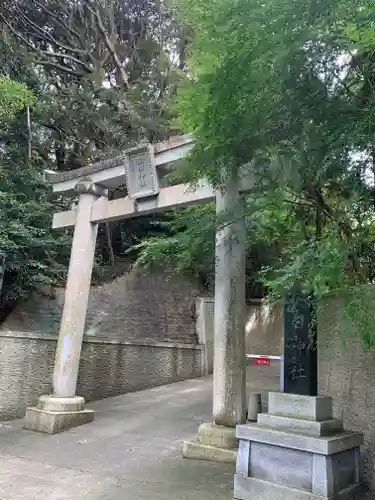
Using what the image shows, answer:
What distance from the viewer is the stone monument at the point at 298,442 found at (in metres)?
3.78

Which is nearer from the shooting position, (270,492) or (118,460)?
(270,492)

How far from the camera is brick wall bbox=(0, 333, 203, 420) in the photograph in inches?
325

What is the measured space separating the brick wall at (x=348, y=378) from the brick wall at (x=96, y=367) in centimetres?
556

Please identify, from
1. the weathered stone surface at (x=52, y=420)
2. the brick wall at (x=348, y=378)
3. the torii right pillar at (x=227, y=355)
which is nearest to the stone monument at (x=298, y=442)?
the brick wall at (x=348, y=378)

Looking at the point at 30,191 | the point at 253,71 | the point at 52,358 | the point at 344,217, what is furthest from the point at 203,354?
the point at 253,71

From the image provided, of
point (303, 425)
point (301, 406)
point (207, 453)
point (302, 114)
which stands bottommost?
point (207, 453)

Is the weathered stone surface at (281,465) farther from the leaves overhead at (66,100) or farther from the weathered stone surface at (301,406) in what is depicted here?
the leaves overhead at (66,100)

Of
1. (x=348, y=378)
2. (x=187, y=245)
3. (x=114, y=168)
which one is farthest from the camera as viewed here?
(x=114, y=168)

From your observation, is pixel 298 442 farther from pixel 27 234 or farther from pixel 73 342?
pixel 27 234

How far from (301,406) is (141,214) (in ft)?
15.5

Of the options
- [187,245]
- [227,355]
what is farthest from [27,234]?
[227,355]

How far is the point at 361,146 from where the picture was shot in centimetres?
322

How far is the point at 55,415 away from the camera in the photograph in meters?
7.25

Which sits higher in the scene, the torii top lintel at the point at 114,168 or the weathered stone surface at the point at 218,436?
the torii top lintel at the point at 114,168
